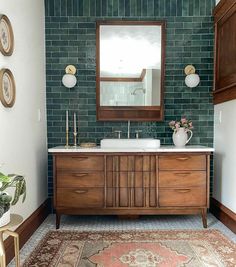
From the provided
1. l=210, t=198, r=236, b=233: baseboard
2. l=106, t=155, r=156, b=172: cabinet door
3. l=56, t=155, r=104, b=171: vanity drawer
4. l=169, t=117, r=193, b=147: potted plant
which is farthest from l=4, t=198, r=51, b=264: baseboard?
l=210, t=198, r=236, b=233: baseboard

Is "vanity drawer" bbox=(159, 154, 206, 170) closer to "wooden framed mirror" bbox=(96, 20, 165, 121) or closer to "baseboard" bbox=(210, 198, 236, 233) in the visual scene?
"baseboard" bbox=(210, 198, 236, 233)

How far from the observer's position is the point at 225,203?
9.50ft

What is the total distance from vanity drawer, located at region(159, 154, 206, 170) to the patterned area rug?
61cm

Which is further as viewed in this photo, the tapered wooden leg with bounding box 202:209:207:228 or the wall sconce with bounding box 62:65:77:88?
the wall sconce with bounding box 62:65:77:88

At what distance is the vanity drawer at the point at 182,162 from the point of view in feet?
8.91

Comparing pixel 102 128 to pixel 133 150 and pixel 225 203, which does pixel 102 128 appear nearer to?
pixel 133 150

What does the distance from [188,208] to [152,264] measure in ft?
2.88

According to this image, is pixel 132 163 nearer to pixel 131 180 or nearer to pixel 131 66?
pixel 131 180

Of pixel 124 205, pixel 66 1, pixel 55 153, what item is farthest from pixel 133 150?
pixel 66 1

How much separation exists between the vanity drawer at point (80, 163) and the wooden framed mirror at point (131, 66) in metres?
0.76

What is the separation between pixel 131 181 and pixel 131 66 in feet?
4.33

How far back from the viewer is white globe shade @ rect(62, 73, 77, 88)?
313 centimetres

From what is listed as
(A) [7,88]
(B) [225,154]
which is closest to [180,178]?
(B) [225,154]

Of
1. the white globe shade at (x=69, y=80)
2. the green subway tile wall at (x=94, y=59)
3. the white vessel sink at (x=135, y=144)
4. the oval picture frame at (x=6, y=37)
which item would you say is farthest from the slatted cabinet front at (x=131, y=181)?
the oval picture frame at (x=6, y=37)
